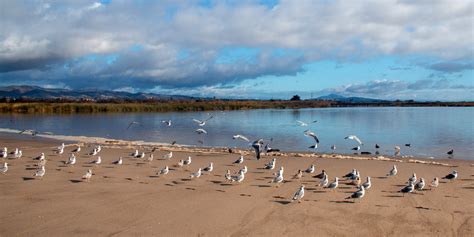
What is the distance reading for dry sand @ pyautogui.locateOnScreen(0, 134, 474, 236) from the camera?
993cm

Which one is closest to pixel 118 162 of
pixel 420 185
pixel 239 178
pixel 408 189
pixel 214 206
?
pixel 239 178

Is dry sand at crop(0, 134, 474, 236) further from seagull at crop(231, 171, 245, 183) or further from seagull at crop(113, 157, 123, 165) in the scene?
seagull at crop(113, 157, 123, 165)

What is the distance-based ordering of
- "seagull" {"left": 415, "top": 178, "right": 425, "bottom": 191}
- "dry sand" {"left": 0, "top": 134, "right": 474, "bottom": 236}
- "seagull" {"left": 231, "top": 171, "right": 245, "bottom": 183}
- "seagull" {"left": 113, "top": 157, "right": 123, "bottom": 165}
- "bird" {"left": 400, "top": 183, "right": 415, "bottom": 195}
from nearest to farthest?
"dry sand" {"left": 0, "top": 134, "right": 474, "bottom": 236} → "bird" {"left": 400, "top": 183, "right": 415, "bottom": 195} → "seagull" {"left": 415, "top": 178, "right": 425, "bottom": 191} → "seagull" {"left": 231, "top": 171, "right": 245, "bottom": 183} → "seagull" {"left": 113, "top": 157, "right": 123, "bottom": 165}

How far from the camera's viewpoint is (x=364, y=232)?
9844 mm

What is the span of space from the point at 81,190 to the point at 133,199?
6.70 feet

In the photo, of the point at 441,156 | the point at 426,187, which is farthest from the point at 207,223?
the point at 441,156

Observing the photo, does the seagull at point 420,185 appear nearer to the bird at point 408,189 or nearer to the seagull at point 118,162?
the bird at point 408,189

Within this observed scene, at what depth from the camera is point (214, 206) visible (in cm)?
1174

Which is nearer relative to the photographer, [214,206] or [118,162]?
[214,206]

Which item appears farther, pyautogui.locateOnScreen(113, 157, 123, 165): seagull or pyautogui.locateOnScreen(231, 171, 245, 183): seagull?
pyautogui.locateOnScreen(113, 157, 123, 165): seagull

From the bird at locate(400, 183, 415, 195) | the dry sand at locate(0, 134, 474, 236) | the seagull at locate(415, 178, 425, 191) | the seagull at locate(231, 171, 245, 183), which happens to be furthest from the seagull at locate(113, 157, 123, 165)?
Answer: the seagull at locate(415, 178, 425, 191)

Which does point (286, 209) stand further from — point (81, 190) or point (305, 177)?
point (81, 190)

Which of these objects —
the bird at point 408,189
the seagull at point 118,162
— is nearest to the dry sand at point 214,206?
the bird at point 408,189

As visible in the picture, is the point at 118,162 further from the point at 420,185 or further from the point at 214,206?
the point at 420,185
